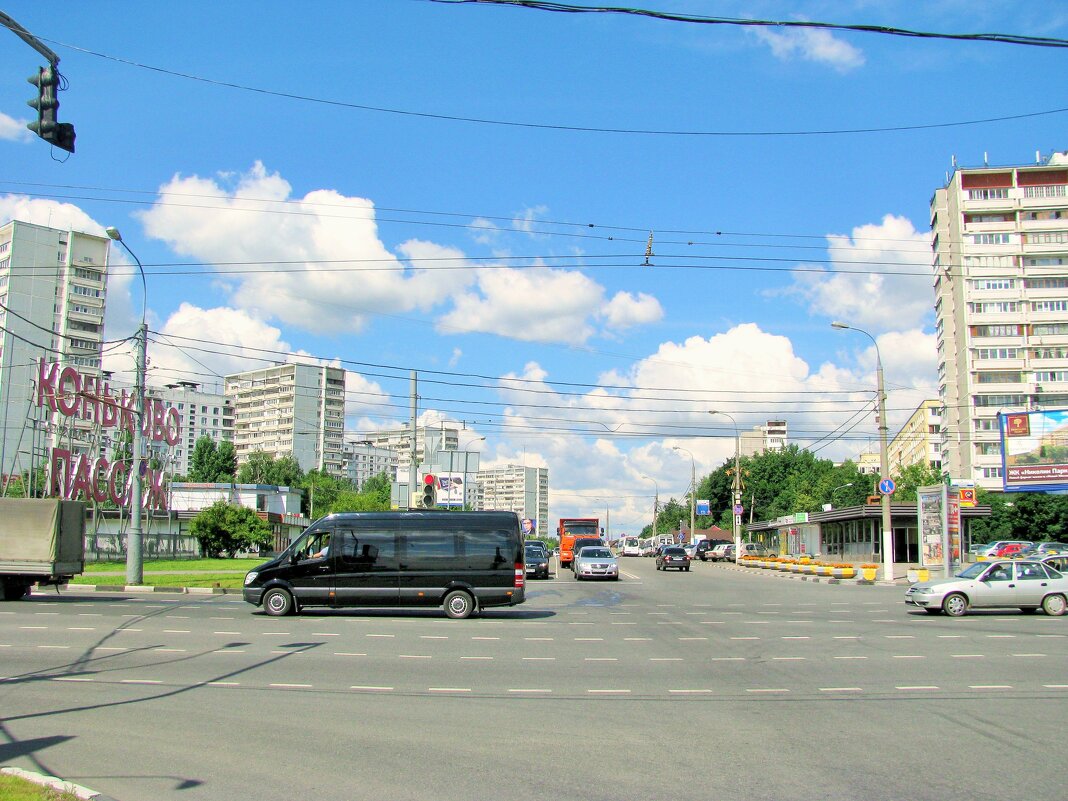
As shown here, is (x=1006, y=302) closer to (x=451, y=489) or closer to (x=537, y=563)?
(x=451, y=489)

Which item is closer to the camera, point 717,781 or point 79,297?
point 717,781

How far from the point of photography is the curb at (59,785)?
618 centimetres

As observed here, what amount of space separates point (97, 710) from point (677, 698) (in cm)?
666

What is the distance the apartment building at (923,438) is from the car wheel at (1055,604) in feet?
317

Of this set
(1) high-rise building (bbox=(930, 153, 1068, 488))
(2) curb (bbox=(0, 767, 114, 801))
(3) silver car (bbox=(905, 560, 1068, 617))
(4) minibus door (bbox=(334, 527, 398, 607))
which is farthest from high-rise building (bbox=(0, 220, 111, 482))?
(2) curb (bbox=(0, 767, 114, 801))

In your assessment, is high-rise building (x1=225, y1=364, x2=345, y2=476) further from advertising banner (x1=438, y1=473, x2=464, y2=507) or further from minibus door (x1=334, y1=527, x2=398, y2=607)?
minibus door (x1=334, y1=527, x2=398, y2=607)

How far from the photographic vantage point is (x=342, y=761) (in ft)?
25.2

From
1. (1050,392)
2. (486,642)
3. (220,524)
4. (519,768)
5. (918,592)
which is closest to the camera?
(519,768)

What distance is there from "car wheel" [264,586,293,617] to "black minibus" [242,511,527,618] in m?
0.02

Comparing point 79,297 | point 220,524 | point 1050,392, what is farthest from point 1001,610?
point 79,297

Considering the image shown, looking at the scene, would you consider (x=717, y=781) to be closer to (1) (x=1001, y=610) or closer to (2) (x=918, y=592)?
(2) (x=918, y=592)

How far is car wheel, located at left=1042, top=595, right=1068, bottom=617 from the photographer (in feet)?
74.1

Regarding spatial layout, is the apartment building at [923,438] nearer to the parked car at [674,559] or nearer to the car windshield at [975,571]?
the parked car at [674,559]

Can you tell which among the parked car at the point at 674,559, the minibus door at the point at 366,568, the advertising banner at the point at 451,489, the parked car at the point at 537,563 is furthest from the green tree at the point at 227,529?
the minibus door at the point at 366,568
